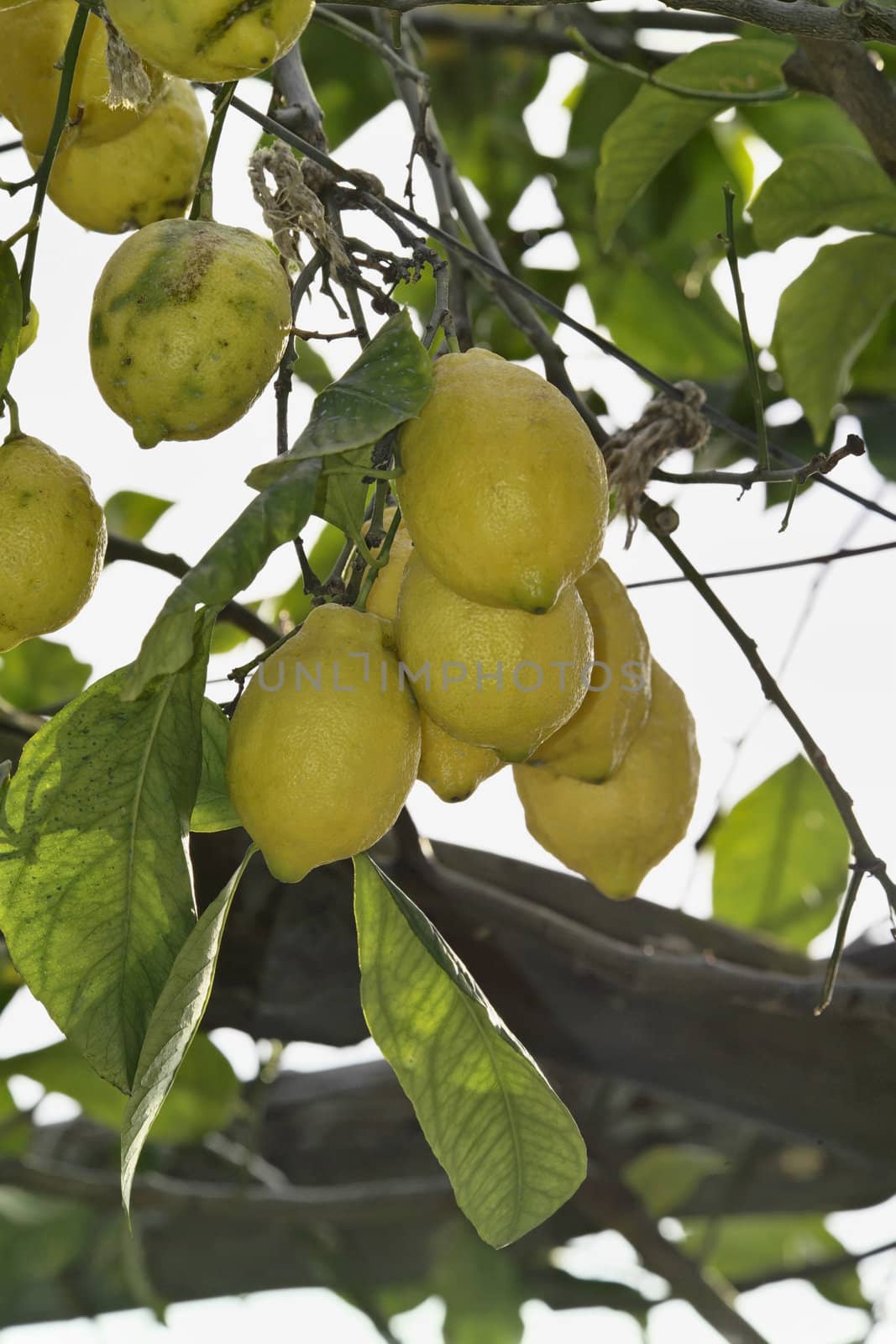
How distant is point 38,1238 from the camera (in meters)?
1.47

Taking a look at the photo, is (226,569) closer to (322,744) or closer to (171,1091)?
(322,744)

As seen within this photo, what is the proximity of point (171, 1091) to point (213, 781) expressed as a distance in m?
0.84

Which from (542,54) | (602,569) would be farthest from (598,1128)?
(542,54)

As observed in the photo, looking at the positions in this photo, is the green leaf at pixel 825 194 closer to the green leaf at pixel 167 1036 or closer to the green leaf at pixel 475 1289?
the green leaf at pixel 167 1036

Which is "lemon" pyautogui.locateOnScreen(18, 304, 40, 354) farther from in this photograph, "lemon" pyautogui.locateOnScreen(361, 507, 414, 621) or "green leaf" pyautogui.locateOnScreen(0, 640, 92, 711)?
"green leaf" pyautogui.locateOnScreen(0, 640, 92, 711)

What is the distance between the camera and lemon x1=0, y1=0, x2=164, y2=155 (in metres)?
0.63

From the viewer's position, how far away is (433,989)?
24.2 inches

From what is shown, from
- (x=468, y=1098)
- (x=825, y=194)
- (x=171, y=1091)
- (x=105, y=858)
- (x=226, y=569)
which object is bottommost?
(x=171, y=1091)

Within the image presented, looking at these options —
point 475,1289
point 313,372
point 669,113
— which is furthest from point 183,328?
point 475,1289

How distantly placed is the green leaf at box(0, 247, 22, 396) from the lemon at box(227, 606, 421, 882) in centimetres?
16

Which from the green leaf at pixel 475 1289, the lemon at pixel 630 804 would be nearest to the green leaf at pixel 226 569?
the lemon at pixel 630 804

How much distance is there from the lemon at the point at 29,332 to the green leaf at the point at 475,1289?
114cm

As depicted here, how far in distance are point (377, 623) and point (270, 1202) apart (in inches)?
36.1

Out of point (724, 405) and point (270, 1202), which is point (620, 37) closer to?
point (724, 405)
